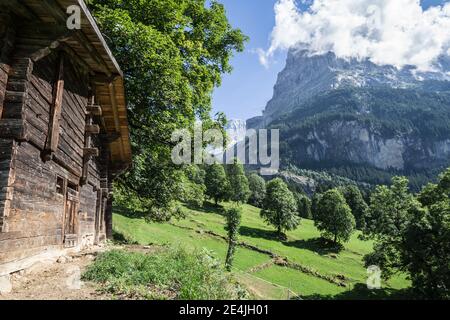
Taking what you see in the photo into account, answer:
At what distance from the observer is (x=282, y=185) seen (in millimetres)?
85625

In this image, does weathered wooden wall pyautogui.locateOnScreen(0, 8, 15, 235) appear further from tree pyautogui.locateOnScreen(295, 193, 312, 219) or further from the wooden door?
tree pyautogui.locateOnScreen(295, 193, 312, 219)

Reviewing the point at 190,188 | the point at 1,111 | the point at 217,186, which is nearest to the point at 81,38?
the point at 1,111

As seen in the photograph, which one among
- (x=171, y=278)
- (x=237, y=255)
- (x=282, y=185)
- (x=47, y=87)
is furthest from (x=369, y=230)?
(x=282, y=185)

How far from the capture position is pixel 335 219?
7394 cm

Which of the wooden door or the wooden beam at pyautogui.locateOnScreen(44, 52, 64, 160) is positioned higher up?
the wooden beam at pyautogui.locateOnScreen(44, 52, 64, 160)

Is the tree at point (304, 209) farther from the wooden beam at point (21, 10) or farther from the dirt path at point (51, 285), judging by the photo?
the wooden beam at point (21, 10)

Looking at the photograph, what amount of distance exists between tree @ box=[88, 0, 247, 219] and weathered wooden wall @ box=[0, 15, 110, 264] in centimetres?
483

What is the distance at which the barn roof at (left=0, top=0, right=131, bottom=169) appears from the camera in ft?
24.9

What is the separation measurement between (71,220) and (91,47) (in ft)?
19.1

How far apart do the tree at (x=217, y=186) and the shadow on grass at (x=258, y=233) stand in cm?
1841

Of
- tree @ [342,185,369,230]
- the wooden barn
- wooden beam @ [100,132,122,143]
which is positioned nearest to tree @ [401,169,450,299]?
wooden beam @ [100,132,122,143]

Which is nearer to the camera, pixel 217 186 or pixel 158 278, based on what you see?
pixel 158 278

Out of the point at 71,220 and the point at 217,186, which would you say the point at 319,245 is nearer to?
the point at 217,186
